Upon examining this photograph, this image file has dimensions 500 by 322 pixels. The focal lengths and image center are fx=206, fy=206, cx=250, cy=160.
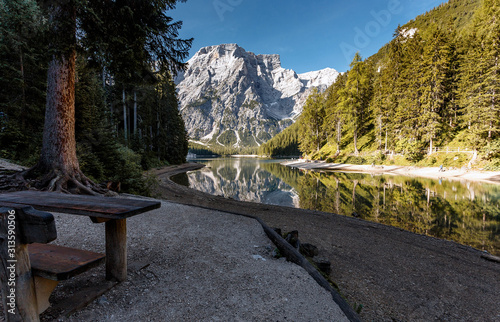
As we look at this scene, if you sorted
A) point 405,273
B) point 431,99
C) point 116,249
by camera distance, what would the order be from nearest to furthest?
point 116,249 → point 405,273 → point 431,99

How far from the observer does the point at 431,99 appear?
26734 millimetres

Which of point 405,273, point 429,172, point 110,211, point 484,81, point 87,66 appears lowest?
point 405,273

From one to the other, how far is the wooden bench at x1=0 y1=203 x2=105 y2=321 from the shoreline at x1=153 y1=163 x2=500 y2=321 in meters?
3.66

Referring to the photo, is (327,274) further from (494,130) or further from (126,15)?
(494,130)

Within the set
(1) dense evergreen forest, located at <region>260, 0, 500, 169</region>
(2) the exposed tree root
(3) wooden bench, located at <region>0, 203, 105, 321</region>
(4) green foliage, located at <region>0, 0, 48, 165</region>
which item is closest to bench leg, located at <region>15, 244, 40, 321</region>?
(3) wooden bench, located at <region>0, 203, 105, 321</region>

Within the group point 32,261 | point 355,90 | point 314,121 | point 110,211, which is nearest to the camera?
point 32,261

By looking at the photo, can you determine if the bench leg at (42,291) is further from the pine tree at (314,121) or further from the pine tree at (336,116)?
the pine tree at (314,121)

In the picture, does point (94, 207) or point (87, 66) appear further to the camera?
point (87, 66)

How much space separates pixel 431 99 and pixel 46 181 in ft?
121

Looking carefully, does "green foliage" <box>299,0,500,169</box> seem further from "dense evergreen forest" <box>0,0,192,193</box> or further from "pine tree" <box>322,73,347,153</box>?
"dense evergreen forest" <box>0,0,192,193</box>

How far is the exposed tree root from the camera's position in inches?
223

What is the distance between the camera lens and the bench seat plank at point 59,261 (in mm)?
1525
